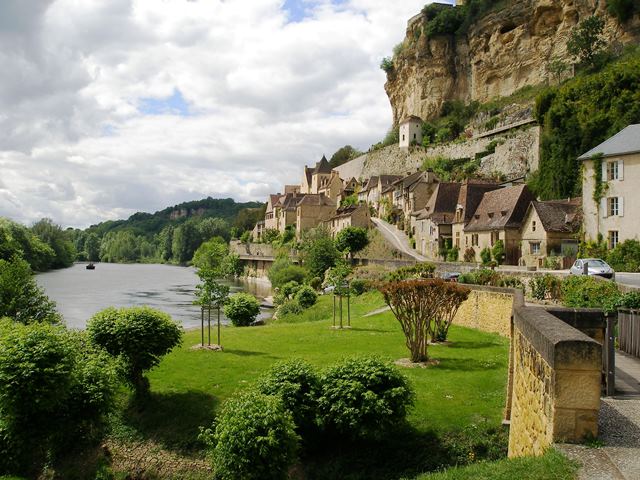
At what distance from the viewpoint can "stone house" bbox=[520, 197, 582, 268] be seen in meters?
40.1

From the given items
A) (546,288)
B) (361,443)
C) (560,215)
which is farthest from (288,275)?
(361,443)

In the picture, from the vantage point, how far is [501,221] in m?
45.8

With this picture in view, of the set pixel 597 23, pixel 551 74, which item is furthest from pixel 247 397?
pixel 551 74

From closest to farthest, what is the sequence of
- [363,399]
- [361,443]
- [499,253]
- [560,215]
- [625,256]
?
1. [363,399]
2. [361,443]
3. [625,256]
4. [560,215]
5. [499,253]

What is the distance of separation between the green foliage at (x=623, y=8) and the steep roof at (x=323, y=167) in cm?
6390

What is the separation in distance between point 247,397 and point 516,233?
37.0m

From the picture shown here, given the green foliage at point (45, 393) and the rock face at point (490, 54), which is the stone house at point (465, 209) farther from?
the green foliage at point (45, 393)

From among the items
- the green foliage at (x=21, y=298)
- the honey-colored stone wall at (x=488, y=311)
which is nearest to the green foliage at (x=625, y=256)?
the honey-colored stone wall at (x=488, y=311)

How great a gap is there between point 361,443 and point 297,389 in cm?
215

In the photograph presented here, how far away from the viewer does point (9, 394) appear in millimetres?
13578

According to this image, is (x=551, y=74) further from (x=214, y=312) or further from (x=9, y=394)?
(x=9, y=394)

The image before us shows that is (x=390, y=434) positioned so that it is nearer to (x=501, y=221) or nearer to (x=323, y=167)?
(x=501, y=221)

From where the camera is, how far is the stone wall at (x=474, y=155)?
6077 centimetres

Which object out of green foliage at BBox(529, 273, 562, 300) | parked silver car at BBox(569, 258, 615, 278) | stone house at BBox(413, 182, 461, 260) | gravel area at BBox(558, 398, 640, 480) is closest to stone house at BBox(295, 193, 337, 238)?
stone house at BBox(413, 182, 461, 260)
